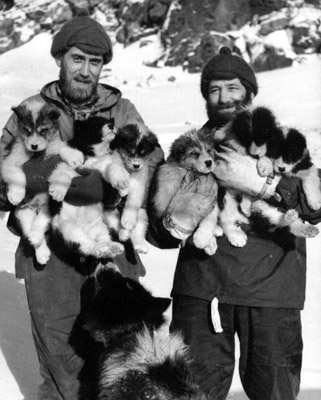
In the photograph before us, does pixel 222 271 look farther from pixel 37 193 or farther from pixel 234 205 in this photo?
pixel 37 193

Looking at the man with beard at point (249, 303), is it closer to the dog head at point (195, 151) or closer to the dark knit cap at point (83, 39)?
the dog head at point (195, 151)

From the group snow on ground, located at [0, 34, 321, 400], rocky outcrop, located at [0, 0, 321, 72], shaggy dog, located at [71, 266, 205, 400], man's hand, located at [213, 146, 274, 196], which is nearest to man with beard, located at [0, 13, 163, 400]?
shaggy dog, located at [71, 266, 205, 400]

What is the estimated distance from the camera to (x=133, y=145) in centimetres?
416

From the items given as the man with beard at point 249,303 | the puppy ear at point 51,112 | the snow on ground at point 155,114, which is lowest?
the snow on ground at point 155,114

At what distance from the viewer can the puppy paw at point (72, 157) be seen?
13.3 feet

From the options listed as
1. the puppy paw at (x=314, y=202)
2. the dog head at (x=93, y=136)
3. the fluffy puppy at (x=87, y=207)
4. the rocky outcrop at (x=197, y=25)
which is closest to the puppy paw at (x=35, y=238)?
the fluffy puppy at (x=87, y=207)

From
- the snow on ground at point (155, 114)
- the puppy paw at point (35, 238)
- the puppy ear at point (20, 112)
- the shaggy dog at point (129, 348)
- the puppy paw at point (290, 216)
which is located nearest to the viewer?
the shaggy dog at point (129, 348)

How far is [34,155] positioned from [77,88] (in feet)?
1.60

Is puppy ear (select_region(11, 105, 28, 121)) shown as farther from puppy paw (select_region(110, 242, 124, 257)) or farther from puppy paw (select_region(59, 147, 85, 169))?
puppy paw (select_region(110, 242, 124, 257))

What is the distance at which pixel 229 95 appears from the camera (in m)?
3.93

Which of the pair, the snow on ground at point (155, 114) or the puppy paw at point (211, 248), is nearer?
the puppy paw at point (211, 248)

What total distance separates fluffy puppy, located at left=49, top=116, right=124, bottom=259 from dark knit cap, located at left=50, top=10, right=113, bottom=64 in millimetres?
401

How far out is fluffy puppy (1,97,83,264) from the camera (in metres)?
3.99

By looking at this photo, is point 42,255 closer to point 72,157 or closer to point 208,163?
point 72,157
